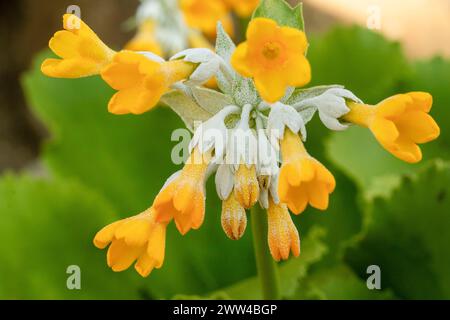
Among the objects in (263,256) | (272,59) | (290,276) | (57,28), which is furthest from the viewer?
(57,28)

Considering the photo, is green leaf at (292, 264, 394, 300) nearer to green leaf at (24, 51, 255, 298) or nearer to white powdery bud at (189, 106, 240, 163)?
green leaf at (24, 51, 255, 298)

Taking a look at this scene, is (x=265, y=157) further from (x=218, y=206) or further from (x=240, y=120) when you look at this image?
(x=218, y=206)

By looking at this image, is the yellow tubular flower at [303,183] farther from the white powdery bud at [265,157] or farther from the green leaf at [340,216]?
the green leaf at [340,216]

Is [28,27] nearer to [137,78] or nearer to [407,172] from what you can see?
[407,172]

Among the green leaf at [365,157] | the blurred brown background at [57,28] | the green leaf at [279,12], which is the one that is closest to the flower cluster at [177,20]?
the green leaf at [365,157]

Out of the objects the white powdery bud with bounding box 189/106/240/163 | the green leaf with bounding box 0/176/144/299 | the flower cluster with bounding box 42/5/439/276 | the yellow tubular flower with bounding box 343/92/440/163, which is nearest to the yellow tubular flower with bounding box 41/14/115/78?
the flower cluster with bounding box 42/5/439/276

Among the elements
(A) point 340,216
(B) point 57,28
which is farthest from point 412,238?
(B) point 57,28
